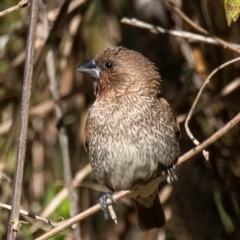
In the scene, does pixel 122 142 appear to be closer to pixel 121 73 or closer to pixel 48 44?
pixel 121 73

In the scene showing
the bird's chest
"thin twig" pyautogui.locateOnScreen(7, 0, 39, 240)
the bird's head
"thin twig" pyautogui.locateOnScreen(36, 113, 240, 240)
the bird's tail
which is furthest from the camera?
the bird's tail

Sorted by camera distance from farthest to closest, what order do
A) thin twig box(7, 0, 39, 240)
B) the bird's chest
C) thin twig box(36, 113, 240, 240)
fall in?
the bird's chest < thin twig box(36, 113, 240, 240) < thin twig box(7, 0, 39, 240)

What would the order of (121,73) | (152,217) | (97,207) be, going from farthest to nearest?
1. (152,217)
2. (121,73)
3. (97,207)

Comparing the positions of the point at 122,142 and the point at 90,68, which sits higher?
the point at 90,68

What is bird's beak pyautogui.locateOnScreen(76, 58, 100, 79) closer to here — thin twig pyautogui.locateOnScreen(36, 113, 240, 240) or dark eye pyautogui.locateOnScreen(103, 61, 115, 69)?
dark eye pyautogui.locateOnScreen(103, 61, 115, 69)

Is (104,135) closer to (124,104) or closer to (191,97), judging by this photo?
(124,104)

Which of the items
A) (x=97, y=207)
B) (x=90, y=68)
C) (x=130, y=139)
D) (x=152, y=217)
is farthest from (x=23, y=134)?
(x=152, y=217)

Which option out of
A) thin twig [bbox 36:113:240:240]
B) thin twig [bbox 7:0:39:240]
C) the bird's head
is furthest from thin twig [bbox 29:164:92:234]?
thin twig [bbox 7:0:39:240]

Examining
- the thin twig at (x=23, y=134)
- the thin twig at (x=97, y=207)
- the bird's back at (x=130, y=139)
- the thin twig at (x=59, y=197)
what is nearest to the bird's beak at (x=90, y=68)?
the bird's back at (x=130, y=139)

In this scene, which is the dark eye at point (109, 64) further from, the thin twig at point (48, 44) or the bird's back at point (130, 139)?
the thin twig at point (48, 44)
